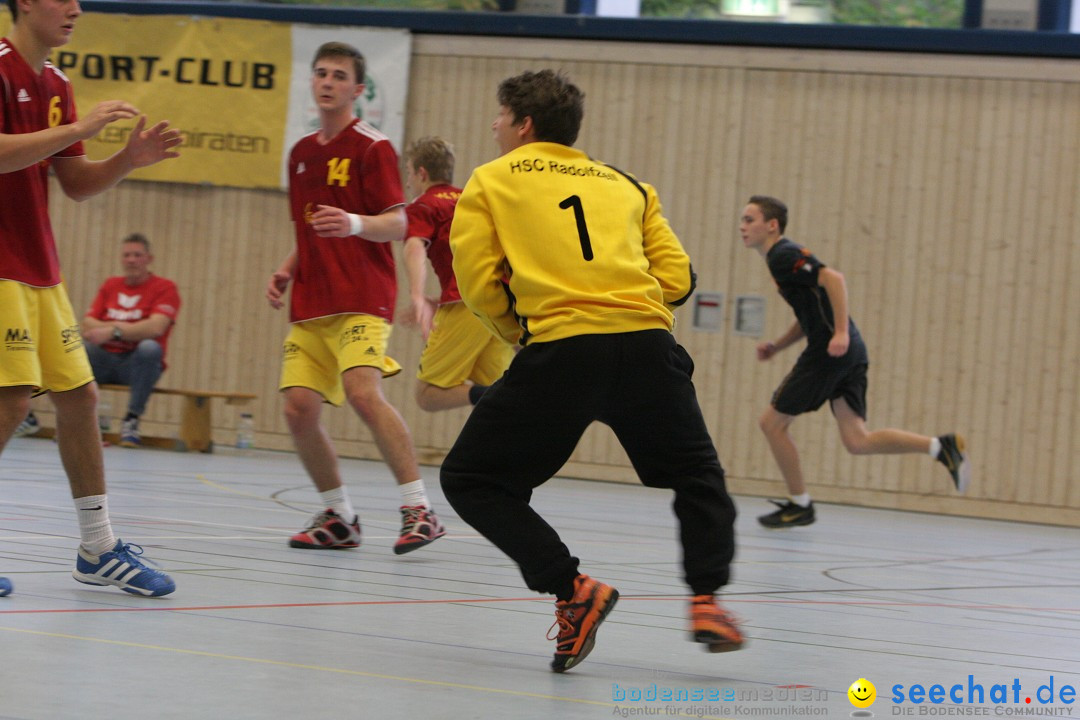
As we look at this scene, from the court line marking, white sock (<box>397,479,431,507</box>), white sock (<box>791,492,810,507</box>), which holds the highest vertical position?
the court line marking

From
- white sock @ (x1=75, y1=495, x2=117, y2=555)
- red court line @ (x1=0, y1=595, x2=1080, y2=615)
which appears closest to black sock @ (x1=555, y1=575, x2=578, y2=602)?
red court line @ (x1=0, y1=595, x2=1080, y2=615)

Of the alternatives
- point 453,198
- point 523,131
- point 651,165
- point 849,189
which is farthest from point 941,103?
point 523,131

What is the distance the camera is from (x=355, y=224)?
4836 millimetres

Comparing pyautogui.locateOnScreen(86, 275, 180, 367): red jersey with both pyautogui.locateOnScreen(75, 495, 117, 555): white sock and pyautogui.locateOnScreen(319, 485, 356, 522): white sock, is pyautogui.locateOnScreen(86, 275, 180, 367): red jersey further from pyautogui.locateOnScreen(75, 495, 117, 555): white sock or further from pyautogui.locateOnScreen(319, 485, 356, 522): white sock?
pyautogui.locateOnScreen(75, 495, 117, 555): white sock

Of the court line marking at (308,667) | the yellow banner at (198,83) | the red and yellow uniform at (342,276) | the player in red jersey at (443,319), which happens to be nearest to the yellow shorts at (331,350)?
the red and yellow uniform at (342,276)

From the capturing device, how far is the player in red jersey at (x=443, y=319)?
6.32 meters

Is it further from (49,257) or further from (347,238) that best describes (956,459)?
(49,257)

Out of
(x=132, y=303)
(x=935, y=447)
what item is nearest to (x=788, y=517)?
(x=935, y=447)

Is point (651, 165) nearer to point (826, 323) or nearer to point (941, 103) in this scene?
point (941, 103)

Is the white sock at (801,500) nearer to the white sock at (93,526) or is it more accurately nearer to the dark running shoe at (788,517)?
the dark running shoe at (788,517)

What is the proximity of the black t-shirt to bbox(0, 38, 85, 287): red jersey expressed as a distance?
499cm

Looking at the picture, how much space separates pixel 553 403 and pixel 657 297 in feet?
1.27

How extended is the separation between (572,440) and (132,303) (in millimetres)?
8059

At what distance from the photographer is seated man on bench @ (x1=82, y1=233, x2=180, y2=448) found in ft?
34.1
